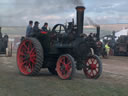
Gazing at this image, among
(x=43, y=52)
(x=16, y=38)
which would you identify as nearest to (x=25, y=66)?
(x=43, y=52)

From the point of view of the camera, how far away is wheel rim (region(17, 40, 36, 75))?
20.5 ft

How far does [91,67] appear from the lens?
6.11 meters

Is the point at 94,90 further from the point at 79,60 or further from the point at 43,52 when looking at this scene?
the point at 43,52

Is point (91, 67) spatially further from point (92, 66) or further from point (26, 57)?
point (26, 57)

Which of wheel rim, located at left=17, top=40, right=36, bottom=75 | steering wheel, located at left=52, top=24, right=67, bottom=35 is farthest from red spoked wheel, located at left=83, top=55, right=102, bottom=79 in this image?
wheel rim, located at left=17, top=40, right=36, bottom=75

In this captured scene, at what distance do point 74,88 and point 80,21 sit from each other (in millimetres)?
2225

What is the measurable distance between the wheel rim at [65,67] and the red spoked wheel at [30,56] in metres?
0.60

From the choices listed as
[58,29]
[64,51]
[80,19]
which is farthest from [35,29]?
[80,19]

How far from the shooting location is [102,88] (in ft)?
14.5

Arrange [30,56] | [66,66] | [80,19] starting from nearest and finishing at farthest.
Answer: [66,66] → [80,19] → [30,56]

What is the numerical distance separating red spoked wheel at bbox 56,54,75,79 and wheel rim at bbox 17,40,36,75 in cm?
82

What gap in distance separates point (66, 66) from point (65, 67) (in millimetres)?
50

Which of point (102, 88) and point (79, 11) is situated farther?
point (79, 11)

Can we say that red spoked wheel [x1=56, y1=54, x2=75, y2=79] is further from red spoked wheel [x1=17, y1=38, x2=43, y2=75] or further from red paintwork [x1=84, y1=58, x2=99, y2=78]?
red paintwork [x1=84, y1=58, x2=99, y2=78]
